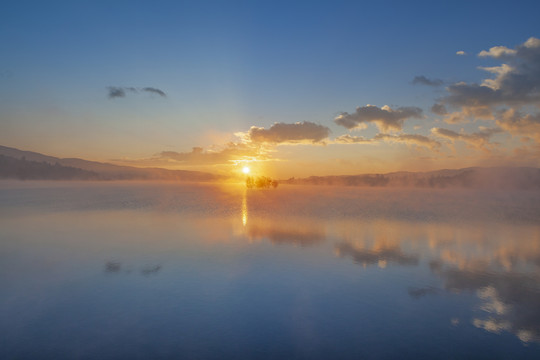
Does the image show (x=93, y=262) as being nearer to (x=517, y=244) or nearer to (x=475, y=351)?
(x=475, y=351)

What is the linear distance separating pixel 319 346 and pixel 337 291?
16.7 ft

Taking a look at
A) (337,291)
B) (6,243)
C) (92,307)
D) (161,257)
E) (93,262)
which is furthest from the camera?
(6,243)

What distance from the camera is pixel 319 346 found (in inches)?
390

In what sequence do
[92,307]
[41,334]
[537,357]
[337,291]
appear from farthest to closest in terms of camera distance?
[337,291], [92,307], [41,334], [537,357]

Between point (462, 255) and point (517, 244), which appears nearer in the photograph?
point (462, 255)

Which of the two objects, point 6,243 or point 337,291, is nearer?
point 337,291

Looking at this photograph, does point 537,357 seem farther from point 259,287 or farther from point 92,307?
point 92,307

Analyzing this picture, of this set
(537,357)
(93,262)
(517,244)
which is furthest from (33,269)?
(517,244)

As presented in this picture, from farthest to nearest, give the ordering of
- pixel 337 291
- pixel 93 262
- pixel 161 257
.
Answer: pixel 161 257, pixel 93 262, pixel 337 291

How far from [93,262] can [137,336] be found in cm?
1096

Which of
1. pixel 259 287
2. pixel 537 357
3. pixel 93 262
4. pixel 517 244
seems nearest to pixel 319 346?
pixel 259 287

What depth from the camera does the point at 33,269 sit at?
1761cm

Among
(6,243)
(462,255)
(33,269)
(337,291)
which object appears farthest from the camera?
(6,243)

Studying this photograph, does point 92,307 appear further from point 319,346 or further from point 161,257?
point 319,346
